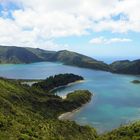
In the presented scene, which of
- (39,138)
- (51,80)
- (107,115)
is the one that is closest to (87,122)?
(107,115)

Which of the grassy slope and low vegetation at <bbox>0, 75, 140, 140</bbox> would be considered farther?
the grassy slope

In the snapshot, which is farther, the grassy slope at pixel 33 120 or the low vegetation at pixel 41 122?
the grassy slope at pixel 33 120

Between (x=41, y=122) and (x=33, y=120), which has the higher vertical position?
(x=33, y=120)

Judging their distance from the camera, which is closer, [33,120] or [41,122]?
[33,120]

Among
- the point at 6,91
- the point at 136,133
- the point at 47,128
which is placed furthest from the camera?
the point at 6,91

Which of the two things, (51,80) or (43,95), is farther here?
(51,80)

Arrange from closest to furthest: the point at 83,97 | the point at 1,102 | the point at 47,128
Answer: the point at 47,128 → the point at 1,102 → the point at 83,97

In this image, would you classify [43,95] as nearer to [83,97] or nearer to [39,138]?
[83,97]

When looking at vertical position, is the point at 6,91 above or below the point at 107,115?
above
